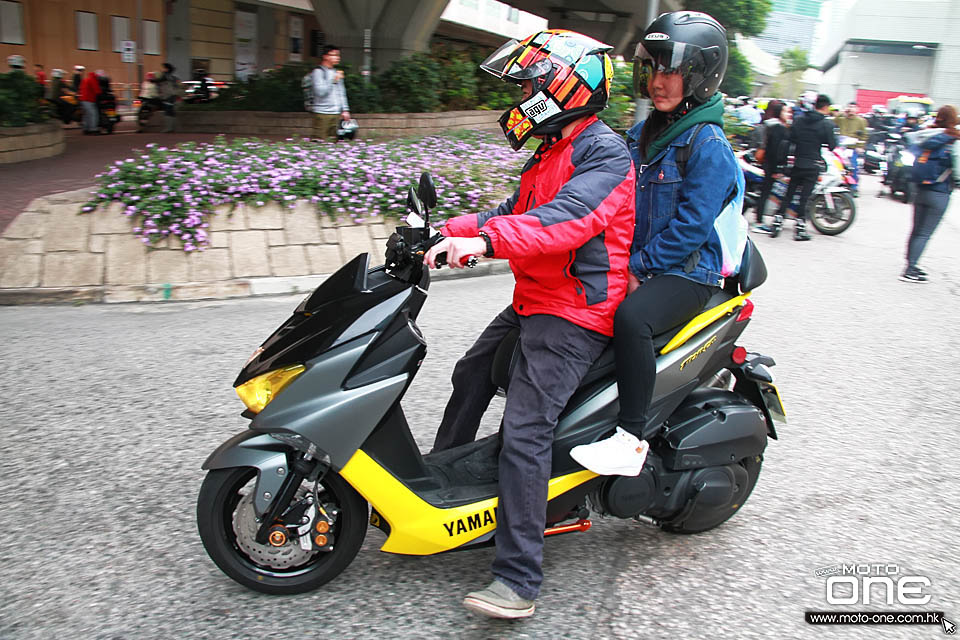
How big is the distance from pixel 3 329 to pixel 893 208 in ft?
50.5

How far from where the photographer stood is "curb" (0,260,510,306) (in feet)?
21.4

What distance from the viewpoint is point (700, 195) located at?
9.71 feet

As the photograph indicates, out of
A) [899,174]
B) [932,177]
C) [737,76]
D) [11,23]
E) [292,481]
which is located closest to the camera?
[292,481]

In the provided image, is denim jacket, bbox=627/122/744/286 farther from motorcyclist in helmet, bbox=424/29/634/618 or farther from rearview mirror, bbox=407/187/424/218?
rearview mirror, bbox=407/187/424/218

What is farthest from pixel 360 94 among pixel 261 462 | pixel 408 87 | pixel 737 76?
pixel 737 76

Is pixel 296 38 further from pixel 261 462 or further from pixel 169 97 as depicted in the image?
pixel 261 462

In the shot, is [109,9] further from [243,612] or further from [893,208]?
[243,612]

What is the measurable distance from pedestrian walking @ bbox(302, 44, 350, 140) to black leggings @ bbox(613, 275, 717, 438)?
1014 centimetres

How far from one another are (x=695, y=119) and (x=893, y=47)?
259ft

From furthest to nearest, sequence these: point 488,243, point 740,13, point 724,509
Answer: point 740,13 → point 724,509 → point 488,243

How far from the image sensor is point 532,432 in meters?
2.76

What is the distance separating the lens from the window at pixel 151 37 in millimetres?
26203

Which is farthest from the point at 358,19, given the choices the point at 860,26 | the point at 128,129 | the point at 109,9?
the point at 860,26

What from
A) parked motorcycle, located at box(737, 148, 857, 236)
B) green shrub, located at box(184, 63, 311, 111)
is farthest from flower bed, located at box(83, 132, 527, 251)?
green shrub, located at box(184, 63, 311, 111)
